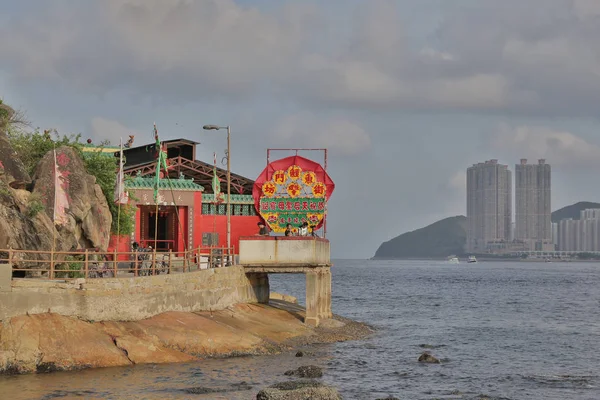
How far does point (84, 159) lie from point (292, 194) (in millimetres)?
16120

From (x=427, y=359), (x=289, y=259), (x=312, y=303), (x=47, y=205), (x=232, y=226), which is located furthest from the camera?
(x=232, y=226)

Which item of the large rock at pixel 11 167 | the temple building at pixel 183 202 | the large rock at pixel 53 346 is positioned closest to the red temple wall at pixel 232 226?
the temple building at pixel 183 202

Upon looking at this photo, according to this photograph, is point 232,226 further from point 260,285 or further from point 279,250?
point 279,250

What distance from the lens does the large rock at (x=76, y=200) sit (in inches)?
1844

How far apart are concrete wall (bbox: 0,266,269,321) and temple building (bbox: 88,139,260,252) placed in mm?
21620

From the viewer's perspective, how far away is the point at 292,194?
49312mm

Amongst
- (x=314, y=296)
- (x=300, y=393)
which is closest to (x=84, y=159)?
(x=314, y=296)

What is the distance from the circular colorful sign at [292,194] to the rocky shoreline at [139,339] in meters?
8.06

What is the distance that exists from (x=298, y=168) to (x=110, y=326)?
18.6 m

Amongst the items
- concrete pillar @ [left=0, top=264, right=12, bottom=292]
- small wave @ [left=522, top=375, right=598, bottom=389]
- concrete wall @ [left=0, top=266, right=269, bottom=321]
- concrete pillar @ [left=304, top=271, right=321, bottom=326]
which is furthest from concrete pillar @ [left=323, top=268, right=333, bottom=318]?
concrete pillar @ [left=0, top=264, right=12, bottom=292]

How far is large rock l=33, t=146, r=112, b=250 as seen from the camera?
1844 inches

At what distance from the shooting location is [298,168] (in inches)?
1946

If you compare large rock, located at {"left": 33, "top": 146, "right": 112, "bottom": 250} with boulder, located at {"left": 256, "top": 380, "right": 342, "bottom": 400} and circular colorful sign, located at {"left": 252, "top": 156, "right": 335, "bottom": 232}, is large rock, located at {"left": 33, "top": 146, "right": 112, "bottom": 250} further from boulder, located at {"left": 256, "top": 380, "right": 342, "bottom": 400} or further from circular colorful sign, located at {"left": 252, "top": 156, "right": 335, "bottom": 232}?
boulder, located at {"left": 256, "top": 380, "right": 342, "bottom": 400}

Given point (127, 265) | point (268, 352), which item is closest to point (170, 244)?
point (127, 265)
